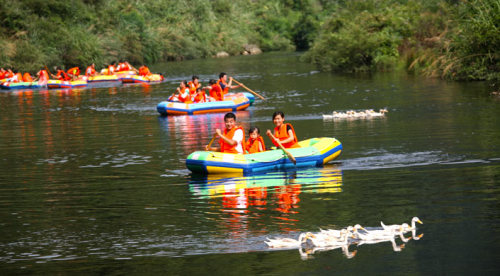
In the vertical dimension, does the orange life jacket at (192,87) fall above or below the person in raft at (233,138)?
above

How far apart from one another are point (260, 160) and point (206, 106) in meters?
12.0

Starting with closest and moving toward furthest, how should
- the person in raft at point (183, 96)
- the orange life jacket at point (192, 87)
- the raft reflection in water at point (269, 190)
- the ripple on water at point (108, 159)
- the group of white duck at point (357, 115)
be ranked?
the raft reflection in water at point (269, 190) < the ripple on water at point (108, 159) < the group of white duck at point (357, 115) < the person in raft at point (183, 96) < the orange life jacket at point (192, 87)

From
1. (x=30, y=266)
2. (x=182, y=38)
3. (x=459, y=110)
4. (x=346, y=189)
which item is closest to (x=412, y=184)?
(x=346, y=189)

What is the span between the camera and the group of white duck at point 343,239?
885 cm

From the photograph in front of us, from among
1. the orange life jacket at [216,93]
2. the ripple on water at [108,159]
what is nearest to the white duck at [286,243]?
the ripple on water at [108,159]

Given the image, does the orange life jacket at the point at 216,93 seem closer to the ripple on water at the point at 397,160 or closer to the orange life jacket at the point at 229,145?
the ripple on water at the point at 397,160

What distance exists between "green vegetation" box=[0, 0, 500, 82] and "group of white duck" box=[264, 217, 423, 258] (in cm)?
2129

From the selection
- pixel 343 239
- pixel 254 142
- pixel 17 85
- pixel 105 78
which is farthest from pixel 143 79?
pixel 343 239

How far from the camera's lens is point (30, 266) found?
8.70 meters

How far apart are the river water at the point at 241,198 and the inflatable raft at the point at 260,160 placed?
0.77ft

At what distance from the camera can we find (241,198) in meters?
11.9

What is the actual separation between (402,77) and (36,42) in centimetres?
2619

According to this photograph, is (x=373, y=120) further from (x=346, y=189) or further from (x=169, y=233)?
(x=169, y=233)

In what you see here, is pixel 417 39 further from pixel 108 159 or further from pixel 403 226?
pixel 403 226
